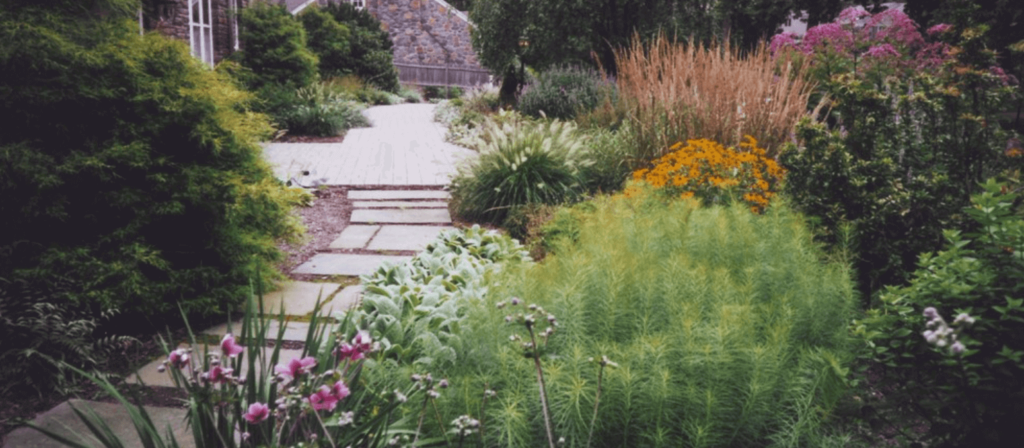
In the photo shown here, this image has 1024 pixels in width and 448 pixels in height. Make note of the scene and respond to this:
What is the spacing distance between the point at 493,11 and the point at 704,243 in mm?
12477

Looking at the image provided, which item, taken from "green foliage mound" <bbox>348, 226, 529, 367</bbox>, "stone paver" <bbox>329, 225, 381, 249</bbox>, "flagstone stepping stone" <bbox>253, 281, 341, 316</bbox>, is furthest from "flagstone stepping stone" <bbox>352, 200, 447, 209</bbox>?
"flagstone stepping stone" <bbox>253, 281, 341, 316</bbox>

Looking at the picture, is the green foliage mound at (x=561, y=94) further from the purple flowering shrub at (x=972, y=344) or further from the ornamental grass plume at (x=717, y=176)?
the purple flowering shrub at (x=972, y=344)

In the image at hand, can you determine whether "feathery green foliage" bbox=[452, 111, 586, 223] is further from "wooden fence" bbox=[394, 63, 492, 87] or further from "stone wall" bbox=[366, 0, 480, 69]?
"wooden fence" bbox=[394, 63, 492, 87]

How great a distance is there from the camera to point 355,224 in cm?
529

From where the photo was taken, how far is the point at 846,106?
3.48 m

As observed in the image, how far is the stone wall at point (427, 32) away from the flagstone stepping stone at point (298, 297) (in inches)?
951

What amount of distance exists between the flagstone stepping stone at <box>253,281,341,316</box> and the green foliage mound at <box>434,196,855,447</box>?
1270 millimetres

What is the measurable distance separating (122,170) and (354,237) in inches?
75.6

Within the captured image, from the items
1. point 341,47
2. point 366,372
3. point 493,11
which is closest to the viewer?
point 366,372

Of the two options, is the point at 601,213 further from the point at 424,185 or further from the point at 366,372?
the point at 424,185

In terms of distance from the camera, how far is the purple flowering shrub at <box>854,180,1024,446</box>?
63.4 inches

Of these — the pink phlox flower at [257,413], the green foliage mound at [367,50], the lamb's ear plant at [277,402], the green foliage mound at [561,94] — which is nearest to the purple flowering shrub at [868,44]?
the green foliage mound at [561,94]

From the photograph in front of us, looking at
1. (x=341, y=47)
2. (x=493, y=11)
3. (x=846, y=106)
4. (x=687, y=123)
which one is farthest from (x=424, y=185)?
(x=341, y=47)

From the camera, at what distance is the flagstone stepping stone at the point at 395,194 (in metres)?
6.21
